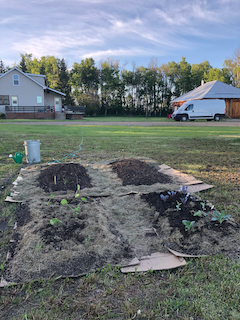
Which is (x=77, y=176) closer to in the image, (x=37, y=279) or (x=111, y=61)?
(x=37, y=279)

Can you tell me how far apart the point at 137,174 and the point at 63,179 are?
1.43 metres

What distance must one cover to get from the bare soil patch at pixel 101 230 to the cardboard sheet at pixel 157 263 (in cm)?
8

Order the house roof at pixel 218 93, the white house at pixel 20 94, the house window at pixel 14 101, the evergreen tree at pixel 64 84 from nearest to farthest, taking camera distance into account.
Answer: the white house at pixel 20 94
the house window at pixel 14 101
the house roof at pixel 218 93
the evergreen tree at pixel 64 84

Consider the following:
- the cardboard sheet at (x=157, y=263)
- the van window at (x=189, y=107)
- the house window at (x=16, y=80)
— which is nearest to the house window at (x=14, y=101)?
the house window at (x=16, y=80)

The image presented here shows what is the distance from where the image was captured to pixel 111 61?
50875 mm

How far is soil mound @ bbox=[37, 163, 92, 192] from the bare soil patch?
34 mm

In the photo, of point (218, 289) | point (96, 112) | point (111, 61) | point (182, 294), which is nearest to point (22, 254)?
point (182, 294)

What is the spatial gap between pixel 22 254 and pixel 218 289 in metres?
1.74

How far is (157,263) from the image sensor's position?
2154 mm

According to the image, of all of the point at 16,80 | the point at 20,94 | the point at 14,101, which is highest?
the point at 16,80

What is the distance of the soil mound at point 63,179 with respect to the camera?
3980 millimetres

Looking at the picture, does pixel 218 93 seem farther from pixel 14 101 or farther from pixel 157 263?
pixel 157 263

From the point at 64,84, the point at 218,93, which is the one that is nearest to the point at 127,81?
the point at 64,84

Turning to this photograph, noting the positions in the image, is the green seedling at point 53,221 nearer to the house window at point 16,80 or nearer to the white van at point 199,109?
the white van at point 199,109
